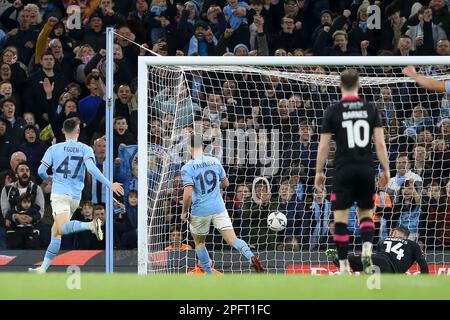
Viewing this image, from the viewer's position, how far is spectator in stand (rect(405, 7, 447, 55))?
811 inches

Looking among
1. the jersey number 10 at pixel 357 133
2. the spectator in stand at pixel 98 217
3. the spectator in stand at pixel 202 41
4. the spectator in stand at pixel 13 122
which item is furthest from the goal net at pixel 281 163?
the jersey number 10 at pixel 357 133

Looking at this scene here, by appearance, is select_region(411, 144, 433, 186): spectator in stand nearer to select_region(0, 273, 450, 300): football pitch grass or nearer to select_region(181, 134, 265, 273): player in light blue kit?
select_region(181, 134, 265, 273): player in light blue kit

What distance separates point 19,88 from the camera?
2088cm

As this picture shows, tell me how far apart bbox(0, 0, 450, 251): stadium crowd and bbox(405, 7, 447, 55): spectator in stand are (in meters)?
0.02

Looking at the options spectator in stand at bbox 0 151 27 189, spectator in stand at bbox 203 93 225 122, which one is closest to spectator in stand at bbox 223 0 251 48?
spectator in stand at bbox 203 93 225 122

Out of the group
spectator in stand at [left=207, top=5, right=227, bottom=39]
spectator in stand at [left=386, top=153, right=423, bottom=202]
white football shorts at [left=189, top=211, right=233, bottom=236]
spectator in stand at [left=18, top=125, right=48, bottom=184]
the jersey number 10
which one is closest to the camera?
the jersey number 10

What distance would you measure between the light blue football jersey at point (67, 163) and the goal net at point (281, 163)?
1.00m

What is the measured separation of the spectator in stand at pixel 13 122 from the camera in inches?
784

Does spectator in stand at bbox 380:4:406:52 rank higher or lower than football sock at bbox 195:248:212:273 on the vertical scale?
higher

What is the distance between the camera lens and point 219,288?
1072cm

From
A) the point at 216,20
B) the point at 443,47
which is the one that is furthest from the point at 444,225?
the point at 216,20

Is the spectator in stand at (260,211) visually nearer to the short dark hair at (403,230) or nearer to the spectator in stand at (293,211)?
the spectator in stand at (293,211)

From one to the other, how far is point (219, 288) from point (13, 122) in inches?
397
